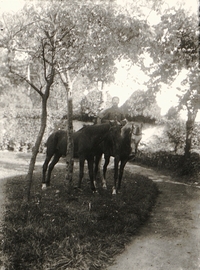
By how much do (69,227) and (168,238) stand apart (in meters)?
2.04

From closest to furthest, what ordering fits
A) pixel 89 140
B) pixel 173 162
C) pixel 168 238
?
pixel 168 238 → pixel 89 140 → pixel 173 162

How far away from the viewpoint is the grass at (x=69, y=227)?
13.2 feet

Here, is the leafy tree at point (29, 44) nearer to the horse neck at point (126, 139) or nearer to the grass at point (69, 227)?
the grass at point (69, 227)

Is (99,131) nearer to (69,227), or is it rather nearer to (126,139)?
(126,139)

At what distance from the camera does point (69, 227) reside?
4.95 metres

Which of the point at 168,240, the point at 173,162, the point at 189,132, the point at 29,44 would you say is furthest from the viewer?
the point at 173,162

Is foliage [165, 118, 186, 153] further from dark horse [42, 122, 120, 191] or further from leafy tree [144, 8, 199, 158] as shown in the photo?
leafy tree [144, 8, 199, 158]

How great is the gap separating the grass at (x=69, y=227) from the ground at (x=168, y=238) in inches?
8.1

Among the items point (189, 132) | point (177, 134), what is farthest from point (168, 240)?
point (177, 134)

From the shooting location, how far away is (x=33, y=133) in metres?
19.3

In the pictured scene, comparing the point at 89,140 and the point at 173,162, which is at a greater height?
the point at 89,140

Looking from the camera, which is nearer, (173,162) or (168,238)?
(168,238)

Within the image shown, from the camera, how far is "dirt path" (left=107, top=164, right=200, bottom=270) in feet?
14.2

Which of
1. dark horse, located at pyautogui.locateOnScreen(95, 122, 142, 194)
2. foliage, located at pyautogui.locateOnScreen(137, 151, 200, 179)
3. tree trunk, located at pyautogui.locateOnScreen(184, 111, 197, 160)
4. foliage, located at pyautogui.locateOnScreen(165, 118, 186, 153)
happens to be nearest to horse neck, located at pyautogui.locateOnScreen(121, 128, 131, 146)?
dark horse, located at pyautogui.locateOnScreen(95, 122, 142, 194)
